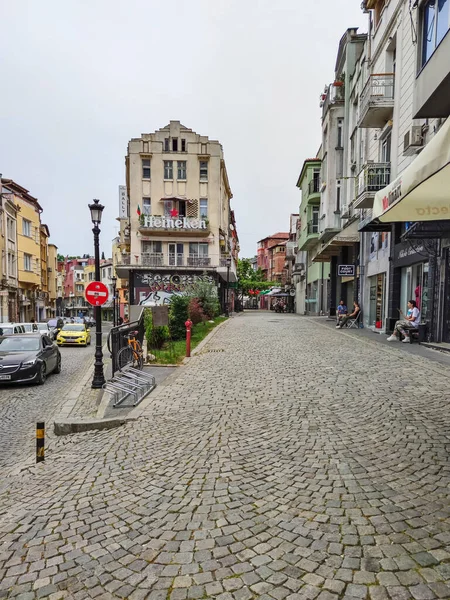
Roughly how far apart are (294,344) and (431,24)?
9.98m

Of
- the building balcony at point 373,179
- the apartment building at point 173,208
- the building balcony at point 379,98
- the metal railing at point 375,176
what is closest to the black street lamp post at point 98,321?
the building balcony at point 373,179

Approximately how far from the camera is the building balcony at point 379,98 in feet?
56.6

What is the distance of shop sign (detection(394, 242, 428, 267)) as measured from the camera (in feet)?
46.4

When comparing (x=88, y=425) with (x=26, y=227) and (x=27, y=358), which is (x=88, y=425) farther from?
(x=26, y=227)

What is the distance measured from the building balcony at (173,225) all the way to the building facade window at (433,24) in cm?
3145

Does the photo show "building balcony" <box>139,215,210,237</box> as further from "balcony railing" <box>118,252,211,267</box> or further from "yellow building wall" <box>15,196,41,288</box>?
"yellow building wall" <box>15,196,41,288</box>

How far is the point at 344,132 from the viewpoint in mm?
26844

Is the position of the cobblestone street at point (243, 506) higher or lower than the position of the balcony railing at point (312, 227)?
lower

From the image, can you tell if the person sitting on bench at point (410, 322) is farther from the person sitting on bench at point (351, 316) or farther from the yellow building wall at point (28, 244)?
the yellow building wall at point (28, 244)

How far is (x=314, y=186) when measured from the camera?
126 feet

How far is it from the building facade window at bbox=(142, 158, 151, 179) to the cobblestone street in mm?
35937

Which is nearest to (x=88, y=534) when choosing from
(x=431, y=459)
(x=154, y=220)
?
(x=431, y=459)

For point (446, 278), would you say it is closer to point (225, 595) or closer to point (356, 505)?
point (356, 505)

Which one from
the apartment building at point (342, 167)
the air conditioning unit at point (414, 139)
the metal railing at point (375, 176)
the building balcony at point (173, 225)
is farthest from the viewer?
the building balcony at point (173, 225)
